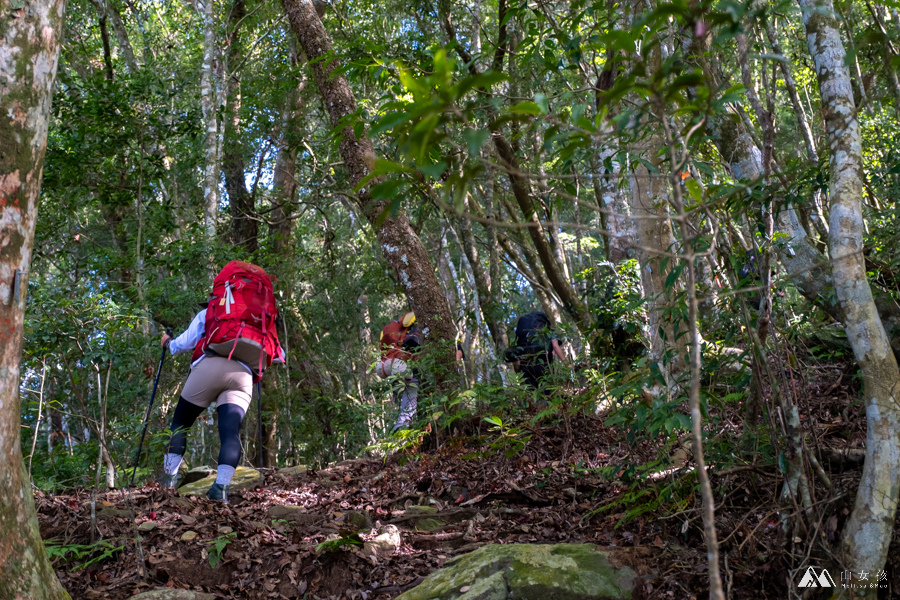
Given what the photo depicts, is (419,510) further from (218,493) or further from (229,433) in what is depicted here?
(229,433)

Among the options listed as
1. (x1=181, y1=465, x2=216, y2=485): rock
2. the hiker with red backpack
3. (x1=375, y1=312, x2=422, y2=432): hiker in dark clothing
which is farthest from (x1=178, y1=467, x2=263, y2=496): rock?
(x1=375, y1=312, x2=422, y2=432): hiker in dark clothing

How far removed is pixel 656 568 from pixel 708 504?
1611mm

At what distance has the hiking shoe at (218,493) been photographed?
5.06 m

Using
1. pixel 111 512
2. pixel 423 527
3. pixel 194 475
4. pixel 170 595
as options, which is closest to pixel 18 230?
pixel 170 595

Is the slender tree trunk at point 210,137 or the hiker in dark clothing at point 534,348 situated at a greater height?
the slender tree trunk at point 210,137

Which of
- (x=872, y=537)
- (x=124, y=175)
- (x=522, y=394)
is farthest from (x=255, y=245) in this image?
(x=872, y=537)

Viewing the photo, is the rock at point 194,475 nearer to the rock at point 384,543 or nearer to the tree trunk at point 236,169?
the rock at point 384,543

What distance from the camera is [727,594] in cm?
282

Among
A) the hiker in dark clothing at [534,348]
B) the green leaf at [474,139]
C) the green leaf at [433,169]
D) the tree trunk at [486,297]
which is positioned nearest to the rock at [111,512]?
the green leaf at [433,169]

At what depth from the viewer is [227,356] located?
548 centimetres

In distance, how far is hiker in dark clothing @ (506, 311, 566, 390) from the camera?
7383 mm

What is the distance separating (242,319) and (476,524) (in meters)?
2.59

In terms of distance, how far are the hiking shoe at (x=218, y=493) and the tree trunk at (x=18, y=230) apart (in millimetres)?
2380

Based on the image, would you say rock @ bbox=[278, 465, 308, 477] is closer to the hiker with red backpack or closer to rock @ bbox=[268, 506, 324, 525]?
the hiker with red backpack
